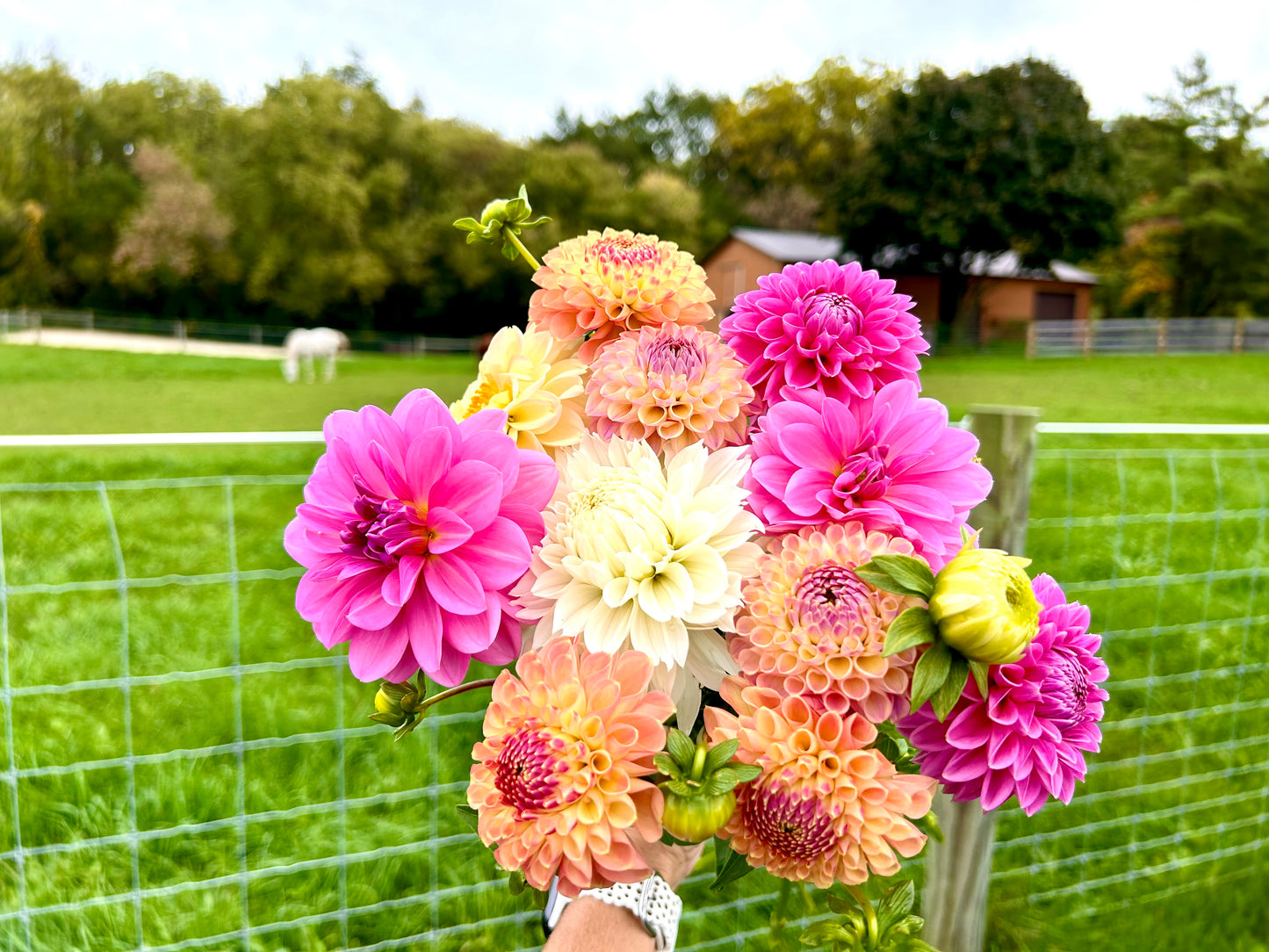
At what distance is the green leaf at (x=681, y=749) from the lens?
358 millimetres

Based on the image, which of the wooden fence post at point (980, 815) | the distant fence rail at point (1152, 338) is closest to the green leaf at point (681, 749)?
the wooden fence post at point (980, 815)

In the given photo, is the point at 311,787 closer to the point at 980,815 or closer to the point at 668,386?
the point at 980,815

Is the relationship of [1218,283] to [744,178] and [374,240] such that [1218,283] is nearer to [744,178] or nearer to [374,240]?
[744,178]

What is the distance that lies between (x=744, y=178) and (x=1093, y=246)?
35.5 feet

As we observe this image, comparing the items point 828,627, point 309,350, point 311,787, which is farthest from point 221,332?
point 828,627

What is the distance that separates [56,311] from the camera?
76.0 feet

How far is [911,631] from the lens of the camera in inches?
14.0

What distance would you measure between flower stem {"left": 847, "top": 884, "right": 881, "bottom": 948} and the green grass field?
10 cm

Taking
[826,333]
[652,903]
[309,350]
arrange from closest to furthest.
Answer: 1. [826,333]
2. [652,903]
3. [309,350]

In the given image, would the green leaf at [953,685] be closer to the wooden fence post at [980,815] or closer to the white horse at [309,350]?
the wooden fence post at [980,815]

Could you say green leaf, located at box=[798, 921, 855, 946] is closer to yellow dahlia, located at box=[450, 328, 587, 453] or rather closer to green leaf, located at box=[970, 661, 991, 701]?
green leaf, located at box=[970, 661, 991, 701]

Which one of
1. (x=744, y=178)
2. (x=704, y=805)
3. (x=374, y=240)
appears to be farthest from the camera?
(x=744, y=178)

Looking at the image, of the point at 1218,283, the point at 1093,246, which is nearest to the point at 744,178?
the point at 1093,246

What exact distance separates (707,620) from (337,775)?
69.5 inches
